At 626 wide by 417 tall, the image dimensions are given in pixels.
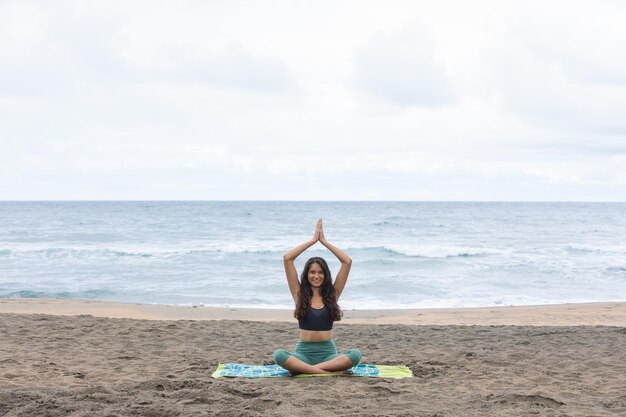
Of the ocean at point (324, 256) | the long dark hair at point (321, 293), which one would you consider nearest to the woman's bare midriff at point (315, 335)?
the long dark hair at point (321, 293)

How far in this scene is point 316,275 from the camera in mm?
6352

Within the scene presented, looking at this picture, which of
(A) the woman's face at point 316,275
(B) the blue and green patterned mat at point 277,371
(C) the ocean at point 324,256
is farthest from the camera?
(C) the ocean at point 324,256

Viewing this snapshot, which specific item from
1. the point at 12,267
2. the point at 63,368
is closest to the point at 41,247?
the point at 12,267

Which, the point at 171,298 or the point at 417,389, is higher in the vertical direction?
the point at 417,389

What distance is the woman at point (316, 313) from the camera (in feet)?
20.9

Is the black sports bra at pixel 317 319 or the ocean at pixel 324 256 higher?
the black sports bra at pixel 317 319

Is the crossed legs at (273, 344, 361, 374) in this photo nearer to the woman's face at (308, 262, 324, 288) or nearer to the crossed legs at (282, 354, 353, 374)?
the crossed legs at (282, 354, 353, 374)

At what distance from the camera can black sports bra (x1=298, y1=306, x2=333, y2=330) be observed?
6.40 meters

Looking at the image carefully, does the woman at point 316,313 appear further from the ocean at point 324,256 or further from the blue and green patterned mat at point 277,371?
the ocean at point 324,256

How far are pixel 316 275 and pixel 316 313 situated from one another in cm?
41

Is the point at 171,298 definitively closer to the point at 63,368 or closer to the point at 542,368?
the point at 63,368

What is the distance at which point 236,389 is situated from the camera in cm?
567

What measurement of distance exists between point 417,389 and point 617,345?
12.8 ft

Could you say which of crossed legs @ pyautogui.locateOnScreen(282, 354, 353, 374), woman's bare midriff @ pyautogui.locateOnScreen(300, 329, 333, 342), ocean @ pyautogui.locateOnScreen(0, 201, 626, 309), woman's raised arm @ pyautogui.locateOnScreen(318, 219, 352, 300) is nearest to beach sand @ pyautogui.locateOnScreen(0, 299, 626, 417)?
crossed legs @ pyautogui.locateOnScreen(282, 354, 353, 374)
